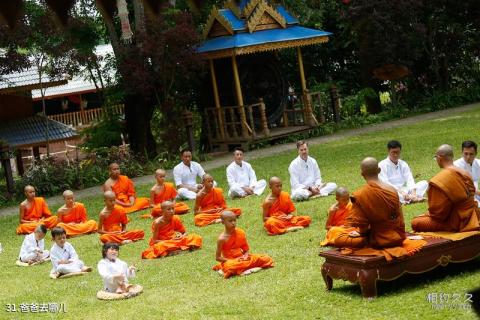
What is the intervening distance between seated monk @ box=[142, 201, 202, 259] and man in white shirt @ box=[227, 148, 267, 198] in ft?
11.5

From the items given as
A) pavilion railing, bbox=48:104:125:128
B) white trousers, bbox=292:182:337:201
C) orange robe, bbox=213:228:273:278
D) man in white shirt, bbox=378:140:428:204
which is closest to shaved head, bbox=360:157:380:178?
orange robe, bbox=213:228:273:278

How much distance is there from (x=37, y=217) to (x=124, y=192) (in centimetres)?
175

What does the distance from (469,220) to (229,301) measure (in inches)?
100

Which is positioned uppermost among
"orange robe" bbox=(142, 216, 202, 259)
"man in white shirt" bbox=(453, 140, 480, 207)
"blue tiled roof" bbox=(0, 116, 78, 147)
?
"blue tiled roof" bbox=(0, 116, 78, 147)

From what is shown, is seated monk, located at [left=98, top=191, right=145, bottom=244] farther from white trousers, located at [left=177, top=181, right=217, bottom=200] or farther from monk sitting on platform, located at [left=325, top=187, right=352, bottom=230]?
monk sitting on platform, located at [left=325, top=187, right=352, bottom=230]

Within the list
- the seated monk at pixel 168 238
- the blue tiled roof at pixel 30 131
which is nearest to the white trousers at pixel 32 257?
the seated monk at pixel 168 238

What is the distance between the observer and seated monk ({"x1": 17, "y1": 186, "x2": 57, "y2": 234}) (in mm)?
15305

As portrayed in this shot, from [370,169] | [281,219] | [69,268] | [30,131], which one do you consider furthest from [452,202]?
[30,131]

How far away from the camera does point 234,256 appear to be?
10336 millimetres

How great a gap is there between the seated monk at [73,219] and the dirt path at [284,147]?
305 cm

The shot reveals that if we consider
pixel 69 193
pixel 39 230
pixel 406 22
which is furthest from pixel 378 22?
pixel 39 230

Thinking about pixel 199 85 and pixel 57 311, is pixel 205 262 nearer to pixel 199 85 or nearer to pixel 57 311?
pixel 57 311

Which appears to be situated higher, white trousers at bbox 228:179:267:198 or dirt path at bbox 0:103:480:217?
dirt path at bbox 0:103:480:217

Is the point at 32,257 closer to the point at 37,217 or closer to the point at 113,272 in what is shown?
the point at 37,217
